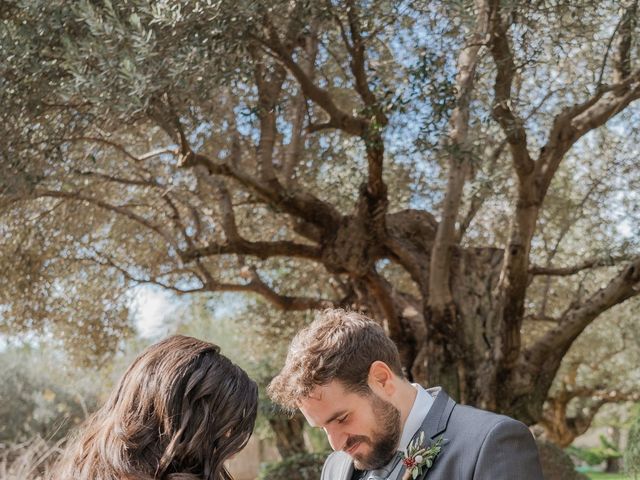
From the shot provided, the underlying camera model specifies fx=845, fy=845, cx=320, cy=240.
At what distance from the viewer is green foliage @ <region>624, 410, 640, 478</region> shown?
787cm

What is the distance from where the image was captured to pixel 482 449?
3.32 metres

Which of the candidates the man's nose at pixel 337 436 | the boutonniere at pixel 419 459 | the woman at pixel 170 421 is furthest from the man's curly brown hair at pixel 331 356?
the woman at pixel 170 421

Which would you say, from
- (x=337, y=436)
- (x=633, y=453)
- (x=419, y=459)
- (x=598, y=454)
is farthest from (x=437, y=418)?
(x=598, y=454)

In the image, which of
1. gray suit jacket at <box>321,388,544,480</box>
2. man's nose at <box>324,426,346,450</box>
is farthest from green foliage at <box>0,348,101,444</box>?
gray suit jacket at <box>321,388,544,480</box>

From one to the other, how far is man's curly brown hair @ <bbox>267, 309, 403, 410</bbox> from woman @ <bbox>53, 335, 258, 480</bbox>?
106cm

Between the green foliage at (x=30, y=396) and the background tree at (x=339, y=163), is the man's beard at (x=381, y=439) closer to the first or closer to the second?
the background tree at (x=339, y=163)

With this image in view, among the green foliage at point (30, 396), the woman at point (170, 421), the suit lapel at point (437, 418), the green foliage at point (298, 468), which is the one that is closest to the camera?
the woman at point (170, 421)

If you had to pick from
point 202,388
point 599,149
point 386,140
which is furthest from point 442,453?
point 599,149

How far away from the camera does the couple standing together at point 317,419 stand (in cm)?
231

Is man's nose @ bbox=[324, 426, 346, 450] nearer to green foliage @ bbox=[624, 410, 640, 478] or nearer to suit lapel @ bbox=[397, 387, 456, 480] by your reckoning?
suit lapel @ bbox=[397, 387, 456, 480]

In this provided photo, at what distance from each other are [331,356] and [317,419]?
1.01 feet

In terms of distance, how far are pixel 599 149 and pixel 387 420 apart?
9577 mm

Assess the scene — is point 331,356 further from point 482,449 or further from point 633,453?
point 633,453

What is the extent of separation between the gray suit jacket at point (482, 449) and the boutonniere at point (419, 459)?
0.03 m
